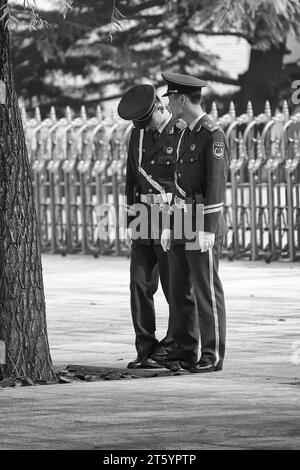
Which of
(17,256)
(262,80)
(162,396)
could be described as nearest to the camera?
(162,396)

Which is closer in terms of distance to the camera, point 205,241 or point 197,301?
point 205,241

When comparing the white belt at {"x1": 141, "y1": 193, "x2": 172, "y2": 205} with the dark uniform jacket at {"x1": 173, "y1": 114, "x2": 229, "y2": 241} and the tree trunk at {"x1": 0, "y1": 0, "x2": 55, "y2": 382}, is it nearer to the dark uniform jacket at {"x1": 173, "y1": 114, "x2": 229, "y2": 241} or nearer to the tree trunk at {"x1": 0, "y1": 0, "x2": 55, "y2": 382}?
the dark uniform jacket at {"x1": 173, "y1": 114, "x2": 229, "y2": 241}

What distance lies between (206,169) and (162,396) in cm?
177

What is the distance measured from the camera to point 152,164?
9875mm

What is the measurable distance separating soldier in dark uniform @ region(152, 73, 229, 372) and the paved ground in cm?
29

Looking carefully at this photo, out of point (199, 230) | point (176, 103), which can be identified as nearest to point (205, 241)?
point (199, 230)

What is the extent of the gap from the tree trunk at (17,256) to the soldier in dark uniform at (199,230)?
87 cm

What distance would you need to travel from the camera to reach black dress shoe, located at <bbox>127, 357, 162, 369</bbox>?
31.8 ft

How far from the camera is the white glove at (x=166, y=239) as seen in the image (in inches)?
377

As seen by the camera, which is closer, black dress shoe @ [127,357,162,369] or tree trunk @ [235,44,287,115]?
black dress shoe @ [127,357,162,369]

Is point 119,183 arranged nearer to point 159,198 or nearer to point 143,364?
point 159,198

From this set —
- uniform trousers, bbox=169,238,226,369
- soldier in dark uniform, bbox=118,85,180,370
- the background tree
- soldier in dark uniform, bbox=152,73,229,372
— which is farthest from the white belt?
the background tree

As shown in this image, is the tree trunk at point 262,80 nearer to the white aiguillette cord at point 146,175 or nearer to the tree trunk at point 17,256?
the white aiguillette cord at point 146,175

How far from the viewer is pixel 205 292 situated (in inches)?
369
